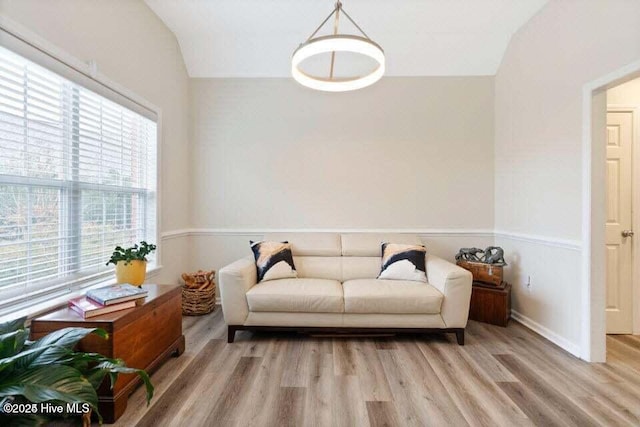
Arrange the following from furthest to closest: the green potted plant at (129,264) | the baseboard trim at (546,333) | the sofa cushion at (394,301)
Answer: the sofa cushion at (394,301)
the baseboard trim at (546,333)
the green potted plant at (129,264)

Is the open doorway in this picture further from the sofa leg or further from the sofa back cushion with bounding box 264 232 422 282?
the sofa leg

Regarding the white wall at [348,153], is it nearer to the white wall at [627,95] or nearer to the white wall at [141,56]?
the white wall at [141,56]

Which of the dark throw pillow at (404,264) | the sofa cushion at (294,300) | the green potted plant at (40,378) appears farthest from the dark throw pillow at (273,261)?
the green potted plant at (40,378)

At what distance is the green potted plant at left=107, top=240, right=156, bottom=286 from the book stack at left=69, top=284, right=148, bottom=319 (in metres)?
0.21

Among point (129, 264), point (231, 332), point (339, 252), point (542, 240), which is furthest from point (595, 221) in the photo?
point (129, 264)

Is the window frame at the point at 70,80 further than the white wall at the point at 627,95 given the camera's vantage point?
No

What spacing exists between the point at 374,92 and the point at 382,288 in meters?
2.27

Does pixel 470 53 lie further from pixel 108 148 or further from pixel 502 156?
pixel 108 148

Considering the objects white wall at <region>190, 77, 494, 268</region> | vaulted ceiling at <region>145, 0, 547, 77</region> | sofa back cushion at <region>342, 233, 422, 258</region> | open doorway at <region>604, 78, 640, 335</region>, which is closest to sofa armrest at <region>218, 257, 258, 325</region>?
white wall at <region>190, 77, 494, 268</region>

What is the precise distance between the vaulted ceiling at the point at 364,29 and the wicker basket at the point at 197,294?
2380 mm

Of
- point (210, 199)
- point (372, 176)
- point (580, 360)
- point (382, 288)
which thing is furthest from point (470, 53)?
point (210, 199)

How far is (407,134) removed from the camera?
11.1 ft

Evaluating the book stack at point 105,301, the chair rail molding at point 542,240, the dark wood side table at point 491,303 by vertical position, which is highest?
the chair rail molding at point 542,240

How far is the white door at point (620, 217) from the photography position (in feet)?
8.45
